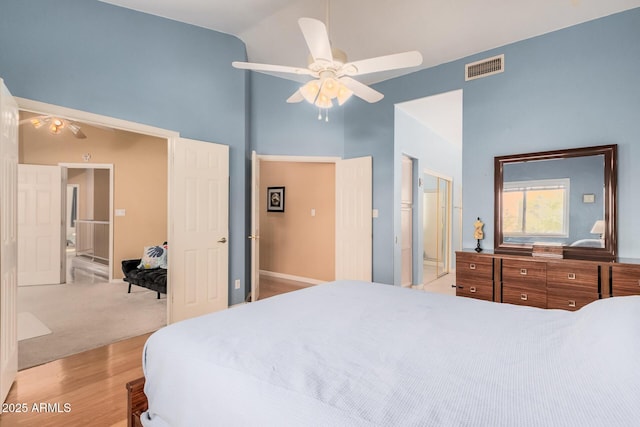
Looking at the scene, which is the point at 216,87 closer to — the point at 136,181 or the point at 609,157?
the point at 136,181

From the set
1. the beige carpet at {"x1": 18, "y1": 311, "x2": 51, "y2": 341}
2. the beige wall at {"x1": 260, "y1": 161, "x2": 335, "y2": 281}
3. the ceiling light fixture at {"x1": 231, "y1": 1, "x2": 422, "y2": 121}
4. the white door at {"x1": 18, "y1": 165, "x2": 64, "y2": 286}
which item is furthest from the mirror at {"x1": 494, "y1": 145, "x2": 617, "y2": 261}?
the white door at {"x1": 18, "y1": 165, "x2": 64, "y2": 286}

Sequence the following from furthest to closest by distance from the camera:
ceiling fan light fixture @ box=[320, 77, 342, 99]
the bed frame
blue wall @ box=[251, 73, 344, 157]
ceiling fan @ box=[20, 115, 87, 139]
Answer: ceiling fan @ box=[20, 115, 87, 139]
blue wall @ box=[251, 73, 344, 157]
ceiling fan light fixture @ box=[320, 77, 342, 99]
the bed frame

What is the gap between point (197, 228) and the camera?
336 centimetres

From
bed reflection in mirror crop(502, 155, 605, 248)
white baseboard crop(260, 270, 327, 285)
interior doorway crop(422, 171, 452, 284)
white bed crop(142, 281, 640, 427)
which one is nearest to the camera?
white bed crop(142, 281, 640, 427)

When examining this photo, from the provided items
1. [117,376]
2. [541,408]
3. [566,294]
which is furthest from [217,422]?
[566,294]

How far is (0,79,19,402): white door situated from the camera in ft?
6.25

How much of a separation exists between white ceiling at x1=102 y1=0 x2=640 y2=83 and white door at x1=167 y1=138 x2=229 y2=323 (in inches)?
49.9

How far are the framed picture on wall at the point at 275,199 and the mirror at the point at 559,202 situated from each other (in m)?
3.58

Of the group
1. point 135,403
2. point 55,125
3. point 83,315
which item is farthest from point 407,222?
point 55,125

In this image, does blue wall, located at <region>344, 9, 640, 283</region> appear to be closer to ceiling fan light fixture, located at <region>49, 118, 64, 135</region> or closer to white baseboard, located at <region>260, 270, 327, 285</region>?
white baseboard, located at <region>260, 270, 327, 285</region>

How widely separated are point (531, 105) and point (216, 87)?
3.31 metres

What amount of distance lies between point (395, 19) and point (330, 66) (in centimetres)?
131

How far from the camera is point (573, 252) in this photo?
2895 millimetres

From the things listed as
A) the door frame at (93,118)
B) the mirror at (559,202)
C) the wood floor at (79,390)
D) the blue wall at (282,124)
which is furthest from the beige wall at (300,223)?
the wood floor at (79,390)
